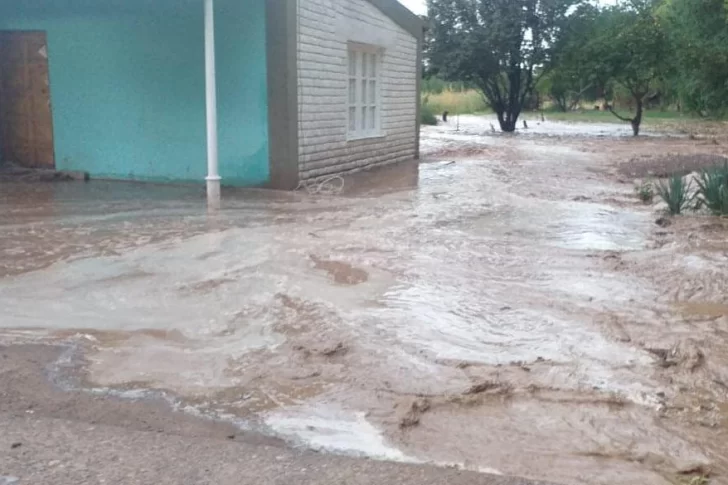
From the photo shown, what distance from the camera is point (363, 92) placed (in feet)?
53.9

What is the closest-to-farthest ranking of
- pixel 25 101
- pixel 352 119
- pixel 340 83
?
pixel 25 101, pixel 340 83, pixel 352 119

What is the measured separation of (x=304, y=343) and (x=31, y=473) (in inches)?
91.5

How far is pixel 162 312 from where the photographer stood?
625 centimetres

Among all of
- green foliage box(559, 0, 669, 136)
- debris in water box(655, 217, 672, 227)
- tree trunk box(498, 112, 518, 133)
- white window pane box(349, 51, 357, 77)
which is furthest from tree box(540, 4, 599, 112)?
debris in water box(655, 217, 672, 227)

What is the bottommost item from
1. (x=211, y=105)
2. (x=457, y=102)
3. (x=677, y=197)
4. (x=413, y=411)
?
(x=413, y=411)

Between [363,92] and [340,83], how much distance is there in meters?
1.75

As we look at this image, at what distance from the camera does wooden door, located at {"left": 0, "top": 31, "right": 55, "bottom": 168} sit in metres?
14.2

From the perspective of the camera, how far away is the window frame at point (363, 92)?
51.3 feet

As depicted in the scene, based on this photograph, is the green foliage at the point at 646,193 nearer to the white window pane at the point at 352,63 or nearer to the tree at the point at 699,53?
the white window pane at the point at 352,63

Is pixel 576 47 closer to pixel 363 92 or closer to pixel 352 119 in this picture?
pixel 363 92

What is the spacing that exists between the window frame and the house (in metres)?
0.18

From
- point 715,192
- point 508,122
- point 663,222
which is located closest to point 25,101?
point 663,222

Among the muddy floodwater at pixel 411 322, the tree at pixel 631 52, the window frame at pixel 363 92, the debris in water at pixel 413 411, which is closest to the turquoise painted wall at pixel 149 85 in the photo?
the muddy floodwater at pixel 411 322

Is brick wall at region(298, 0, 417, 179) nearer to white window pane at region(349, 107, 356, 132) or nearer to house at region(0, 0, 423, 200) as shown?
house at region(0, 0, 423, 200)
